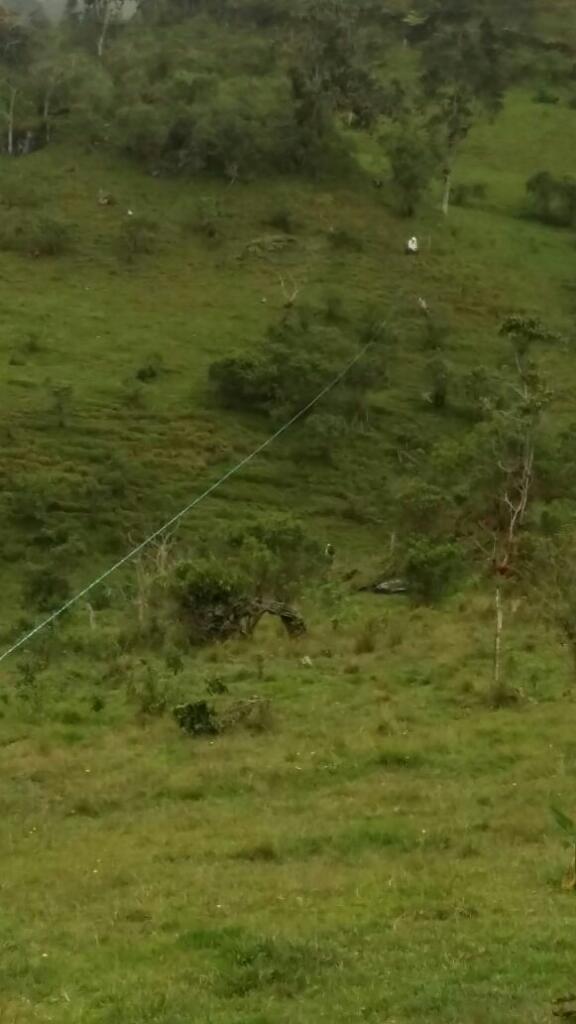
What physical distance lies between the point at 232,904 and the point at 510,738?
6460 millimetres

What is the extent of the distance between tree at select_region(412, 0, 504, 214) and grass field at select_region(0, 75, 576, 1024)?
1835 cm

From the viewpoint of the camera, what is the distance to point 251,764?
15.3 m

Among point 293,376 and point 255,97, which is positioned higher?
point 255,97

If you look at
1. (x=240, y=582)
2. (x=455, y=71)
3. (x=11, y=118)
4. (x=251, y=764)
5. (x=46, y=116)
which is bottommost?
(x=240, y=582)

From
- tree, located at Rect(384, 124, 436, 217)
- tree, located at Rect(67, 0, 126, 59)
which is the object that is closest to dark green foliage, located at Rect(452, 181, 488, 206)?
tree, located at Rect(384, 124, 436, 217)

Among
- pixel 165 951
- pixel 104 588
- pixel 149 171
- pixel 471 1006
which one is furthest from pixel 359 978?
pixel 149 171

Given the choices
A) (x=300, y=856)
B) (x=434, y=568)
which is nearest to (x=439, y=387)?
(x=434, y=568)

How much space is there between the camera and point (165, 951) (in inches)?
361

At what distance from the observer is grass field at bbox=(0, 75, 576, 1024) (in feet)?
28.0

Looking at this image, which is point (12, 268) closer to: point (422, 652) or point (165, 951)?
point (422, 652)

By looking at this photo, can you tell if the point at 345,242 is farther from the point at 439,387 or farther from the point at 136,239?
the point at 439,387

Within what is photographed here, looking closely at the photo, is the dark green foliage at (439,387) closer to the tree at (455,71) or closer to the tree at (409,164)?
the tree at (409,164)

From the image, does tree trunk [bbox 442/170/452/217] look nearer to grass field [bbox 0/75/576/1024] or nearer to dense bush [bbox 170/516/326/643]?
grass field [bbox 0/75/576/1024]

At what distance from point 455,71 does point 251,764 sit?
71890 millimetres
